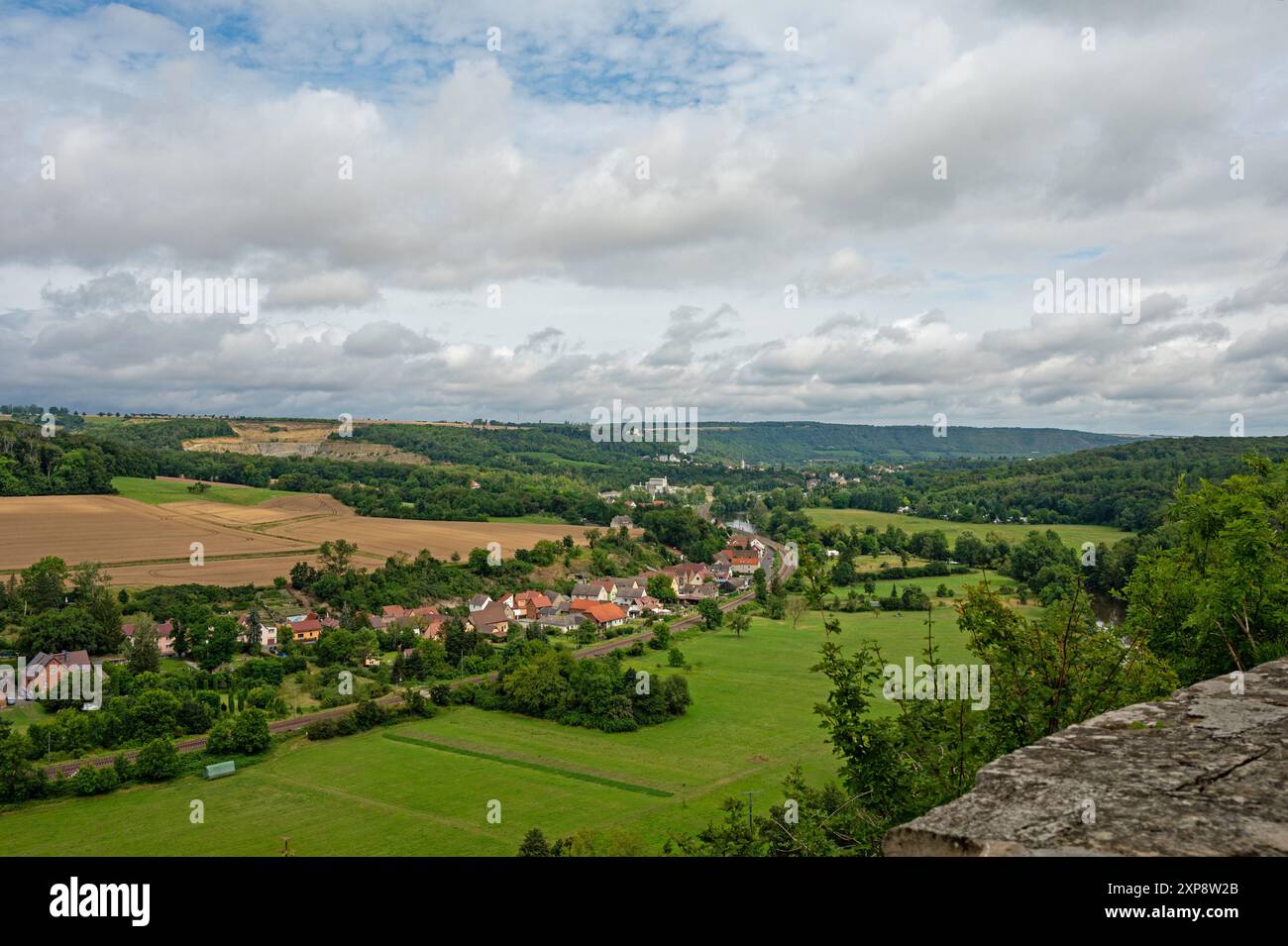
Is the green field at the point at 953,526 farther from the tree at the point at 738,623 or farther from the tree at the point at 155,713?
the tree at the point at 155,713

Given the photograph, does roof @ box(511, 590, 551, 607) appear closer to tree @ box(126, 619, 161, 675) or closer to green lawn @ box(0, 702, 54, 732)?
tree @ box(126, 619, 161, 675)

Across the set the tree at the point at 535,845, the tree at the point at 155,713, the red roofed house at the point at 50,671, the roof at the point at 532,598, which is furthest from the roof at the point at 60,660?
the tree at the point at 535,845

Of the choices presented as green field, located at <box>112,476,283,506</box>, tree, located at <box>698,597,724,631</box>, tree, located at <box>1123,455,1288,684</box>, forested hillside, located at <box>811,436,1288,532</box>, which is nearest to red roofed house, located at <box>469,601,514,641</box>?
tree, located at <box>698,597,724,631</box>

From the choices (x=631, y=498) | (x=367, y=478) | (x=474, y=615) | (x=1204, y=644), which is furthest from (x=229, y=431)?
(x=1204, y=644)

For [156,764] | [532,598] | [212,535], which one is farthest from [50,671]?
[212,535]

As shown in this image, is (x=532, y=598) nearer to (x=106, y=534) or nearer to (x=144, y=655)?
(x=144, y=655)
